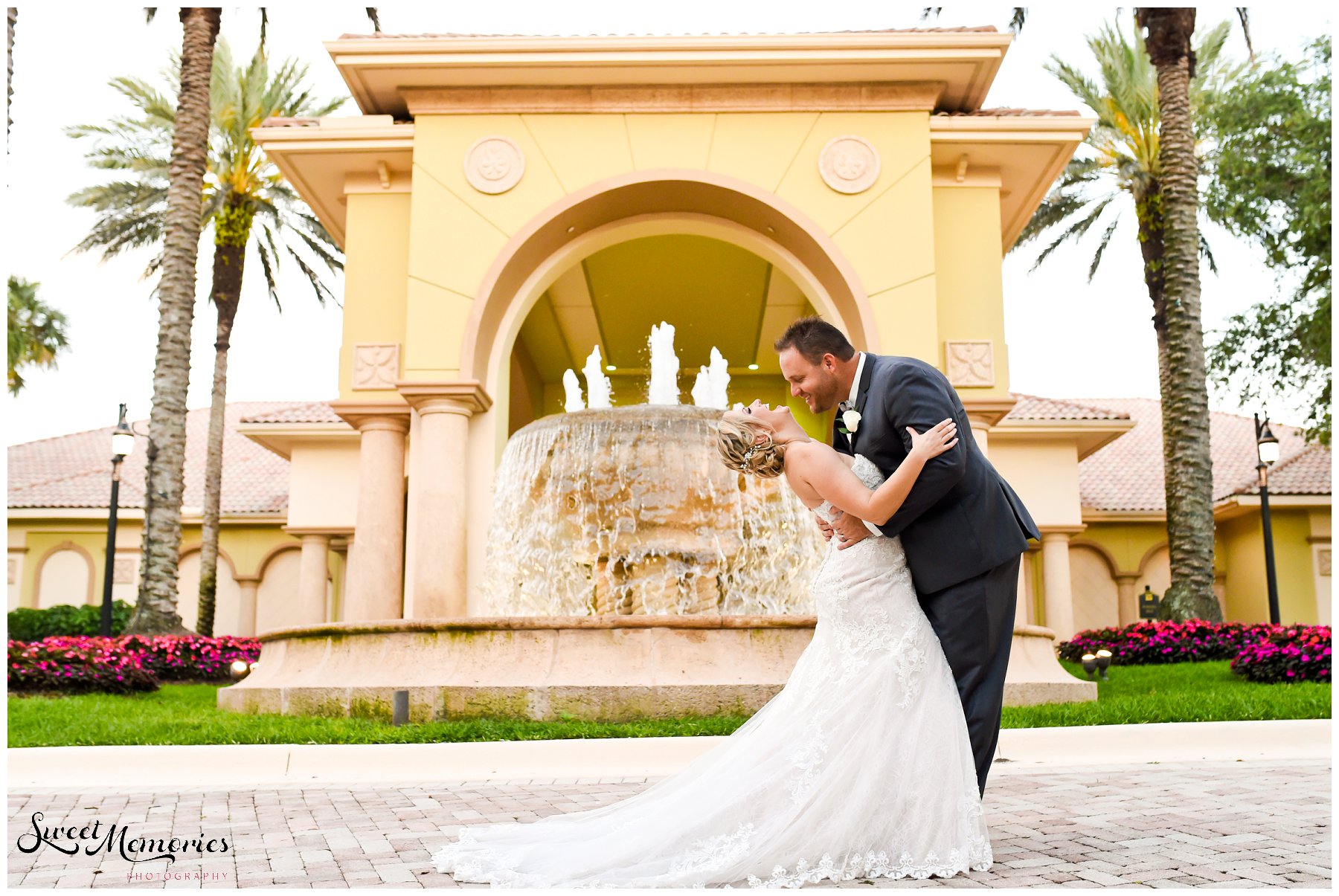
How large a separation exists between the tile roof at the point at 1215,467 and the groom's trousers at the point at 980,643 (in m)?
21.5

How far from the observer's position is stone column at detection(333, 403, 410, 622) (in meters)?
13.5

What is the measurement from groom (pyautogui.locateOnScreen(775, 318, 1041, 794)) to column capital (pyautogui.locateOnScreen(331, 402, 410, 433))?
1035cm

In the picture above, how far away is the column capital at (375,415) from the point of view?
44.6 ft

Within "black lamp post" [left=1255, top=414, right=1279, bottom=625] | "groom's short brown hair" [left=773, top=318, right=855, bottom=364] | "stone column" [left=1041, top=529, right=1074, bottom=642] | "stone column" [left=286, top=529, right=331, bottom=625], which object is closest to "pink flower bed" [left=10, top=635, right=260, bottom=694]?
"stone column" [left=286, top=529, right=331, bottom=625]

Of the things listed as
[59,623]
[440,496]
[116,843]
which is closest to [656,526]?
[440,496]

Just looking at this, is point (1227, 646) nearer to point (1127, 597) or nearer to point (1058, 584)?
point (1058, 584)

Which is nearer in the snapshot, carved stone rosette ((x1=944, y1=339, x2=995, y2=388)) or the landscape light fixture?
carved stone rosette ((x1=944, y1=339, x2=995, y2=388))

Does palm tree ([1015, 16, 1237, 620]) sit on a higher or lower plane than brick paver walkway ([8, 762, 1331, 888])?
higher

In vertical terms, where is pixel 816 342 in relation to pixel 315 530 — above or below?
below

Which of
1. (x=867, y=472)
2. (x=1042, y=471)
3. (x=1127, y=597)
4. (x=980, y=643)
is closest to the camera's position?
(x=980, y=643)

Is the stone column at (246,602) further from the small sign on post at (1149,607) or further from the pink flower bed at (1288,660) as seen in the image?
the pink flower bed at (1288,660)

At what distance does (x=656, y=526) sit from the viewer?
9.75 m

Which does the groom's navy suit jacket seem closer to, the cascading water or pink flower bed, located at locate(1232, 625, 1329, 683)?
the cascading water

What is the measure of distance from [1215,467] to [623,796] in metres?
28.4
